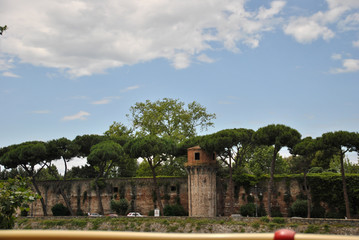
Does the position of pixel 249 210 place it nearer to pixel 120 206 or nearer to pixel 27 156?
pixel 120 206

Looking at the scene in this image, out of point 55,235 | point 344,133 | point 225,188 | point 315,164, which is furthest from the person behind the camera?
point 315,164

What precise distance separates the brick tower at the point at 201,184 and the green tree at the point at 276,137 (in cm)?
564

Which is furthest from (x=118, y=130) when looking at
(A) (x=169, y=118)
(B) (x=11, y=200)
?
(B) (x=11, y=200)

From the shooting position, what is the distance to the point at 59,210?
47.6 meters

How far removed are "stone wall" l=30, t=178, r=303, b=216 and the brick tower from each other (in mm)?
491

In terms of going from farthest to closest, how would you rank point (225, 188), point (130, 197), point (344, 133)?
point (130, 197) < point (225, 188) < point (344, 133)

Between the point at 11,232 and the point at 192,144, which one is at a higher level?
the point at 192,144

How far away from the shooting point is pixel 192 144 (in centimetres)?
4406

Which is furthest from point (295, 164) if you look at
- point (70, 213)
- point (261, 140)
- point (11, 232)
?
point (11, 232)

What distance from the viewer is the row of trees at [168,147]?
36812 mm

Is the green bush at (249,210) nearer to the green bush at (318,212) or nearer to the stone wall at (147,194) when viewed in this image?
the stone wall at (147,194)

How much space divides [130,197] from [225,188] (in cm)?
1089

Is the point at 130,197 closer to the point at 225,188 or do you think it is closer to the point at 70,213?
the point at 70,213

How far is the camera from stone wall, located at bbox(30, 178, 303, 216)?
41906mm
